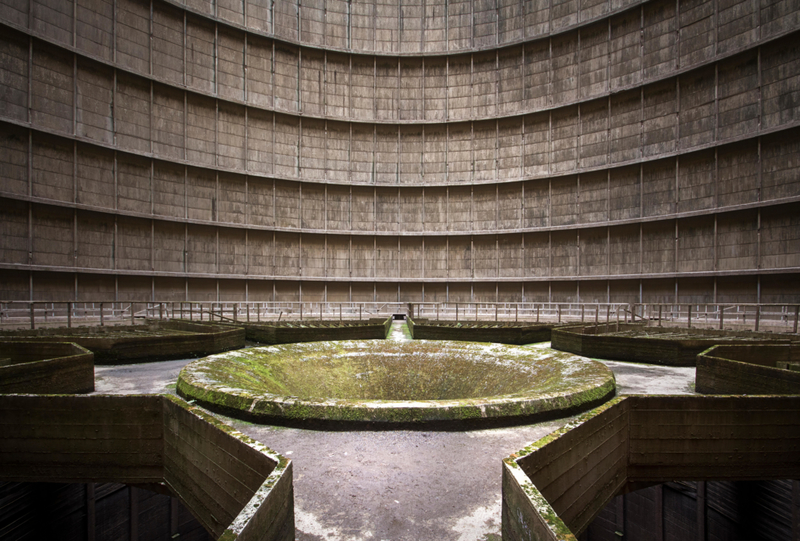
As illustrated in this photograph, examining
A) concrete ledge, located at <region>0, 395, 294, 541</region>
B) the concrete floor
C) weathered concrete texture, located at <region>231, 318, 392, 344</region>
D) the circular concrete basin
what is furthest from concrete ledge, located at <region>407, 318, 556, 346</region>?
concrete ledge, located at <region>0, 395, 294, 541</region>

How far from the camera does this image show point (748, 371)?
6008mm

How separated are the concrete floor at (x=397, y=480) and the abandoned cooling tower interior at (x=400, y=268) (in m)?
0.03

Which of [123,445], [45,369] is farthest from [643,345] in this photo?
[45,369]

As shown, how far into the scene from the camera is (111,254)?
21.0m

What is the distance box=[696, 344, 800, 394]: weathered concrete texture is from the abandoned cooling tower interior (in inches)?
1.7

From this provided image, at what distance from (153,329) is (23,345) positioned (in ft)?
22.5

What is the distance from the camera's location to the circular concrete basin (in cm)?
463

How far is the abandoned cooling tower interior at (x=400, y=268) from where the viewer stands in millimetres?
4023

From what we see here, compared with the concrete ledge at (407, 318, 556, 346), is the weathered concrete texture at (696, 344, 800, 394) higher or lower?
higher

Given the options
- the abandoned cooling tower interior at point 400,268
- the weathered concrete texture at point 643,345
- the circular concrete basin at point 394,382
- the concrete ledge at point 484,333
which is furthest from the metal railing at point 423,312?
the circular concrete basin at point 394,382

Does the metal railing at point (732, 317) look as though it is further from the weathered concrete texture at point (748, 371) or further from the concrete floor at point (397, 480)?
the concrete floor at point (397, 480)

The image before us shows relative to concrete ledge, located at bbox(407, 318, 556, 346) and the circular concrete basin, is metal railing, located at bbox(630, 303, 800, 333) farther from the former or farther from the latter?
the circular concrete basin

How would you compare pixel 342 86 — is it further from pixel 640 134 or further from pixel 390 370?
pixel 390 370

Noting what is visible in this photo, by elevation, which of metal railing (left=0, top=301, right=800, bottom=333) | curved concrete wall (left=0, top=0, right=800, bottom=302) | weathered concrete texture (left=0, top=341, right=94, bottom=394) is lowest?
metal railing (left=0, top=301, right=800, bottom=333)
